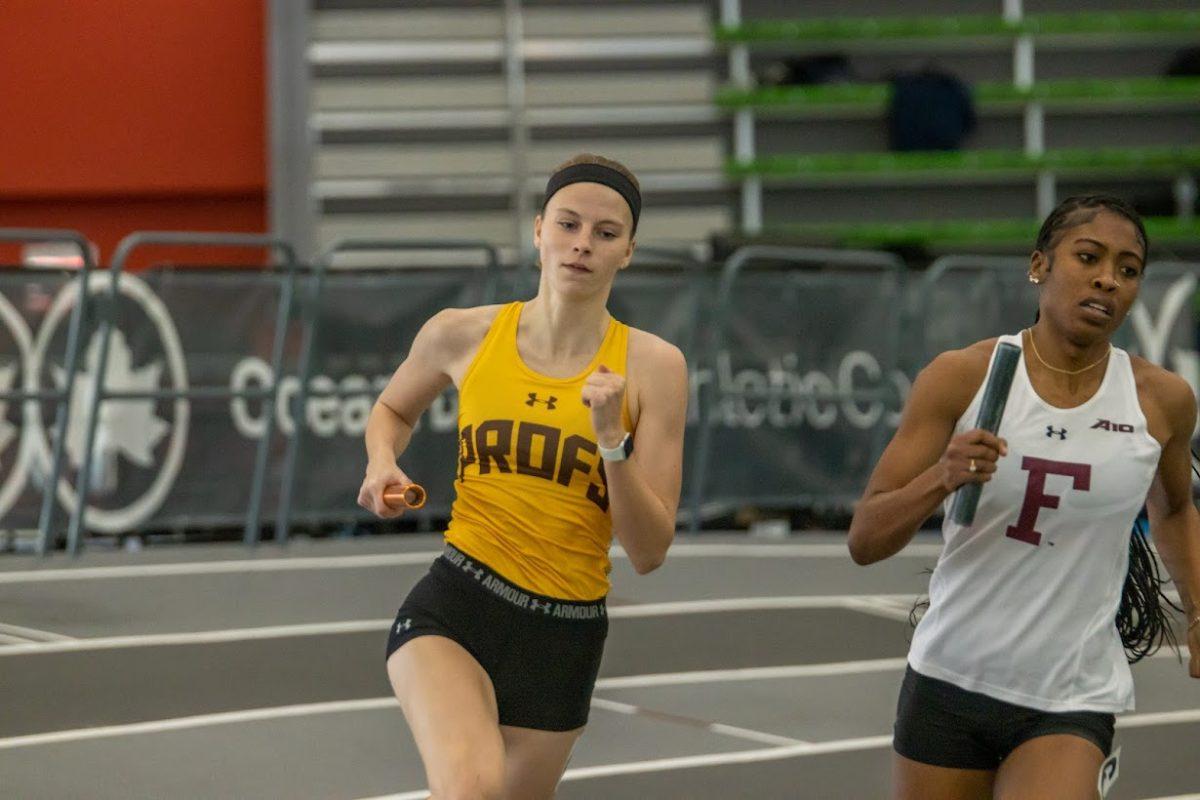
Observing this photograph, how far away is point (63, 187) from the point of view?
1580 centimetres

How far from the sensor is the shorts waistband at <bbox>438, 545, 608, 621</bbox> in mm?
3826

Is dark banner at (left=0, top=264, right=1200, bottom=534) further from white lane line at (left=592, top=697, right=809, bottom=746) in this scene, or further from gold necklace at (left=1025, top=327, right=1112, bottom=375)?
gold necklace at (left=1025, top=327, right=1112, bottom=375)

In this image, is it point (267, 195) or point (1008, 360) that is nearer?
point (1008, 360)

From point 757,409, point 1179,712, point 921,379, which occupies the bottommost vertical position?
point 1179,712

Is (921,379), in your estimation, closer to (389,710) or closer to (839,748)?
(839,748)

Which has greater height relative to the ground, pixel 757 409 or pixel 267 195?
pixel 267 195

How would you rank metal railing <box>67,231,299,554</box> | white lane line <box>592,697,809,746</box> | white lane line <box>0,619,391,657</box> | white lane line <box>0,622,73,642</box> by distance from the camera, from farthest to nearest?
1. metal railing <box>67,231,299,554</box>
2. white lane line <box>0,622,73,642</box>
3. white lane line <box>0,619,391,657</box>
4. white lane line <box>592,697,809,746</box>

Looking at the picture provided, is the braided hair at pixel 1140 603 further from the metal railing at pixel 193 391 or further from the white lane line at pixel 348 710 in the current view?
the metal railing at pixel 193 391

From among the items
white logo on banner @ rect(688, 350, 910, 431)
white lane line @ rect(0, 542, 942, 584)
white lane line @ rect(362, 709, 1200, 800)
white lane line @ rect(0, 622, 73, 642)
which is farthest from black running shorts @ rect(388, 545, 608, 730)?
white logo on banner @ rect(688, 350, 910, 431)

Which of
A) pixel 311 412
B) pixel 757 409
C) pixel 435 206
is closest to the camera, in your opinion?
pixel 311 412

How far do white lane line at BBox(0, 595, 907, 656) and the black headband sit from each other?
13.4 ft

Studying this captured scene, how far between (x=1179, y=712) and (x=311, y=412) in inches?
194

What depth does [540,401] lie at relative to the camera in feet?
12.6

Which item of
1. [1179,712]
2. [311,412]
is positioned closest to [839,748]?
[1179,712]
